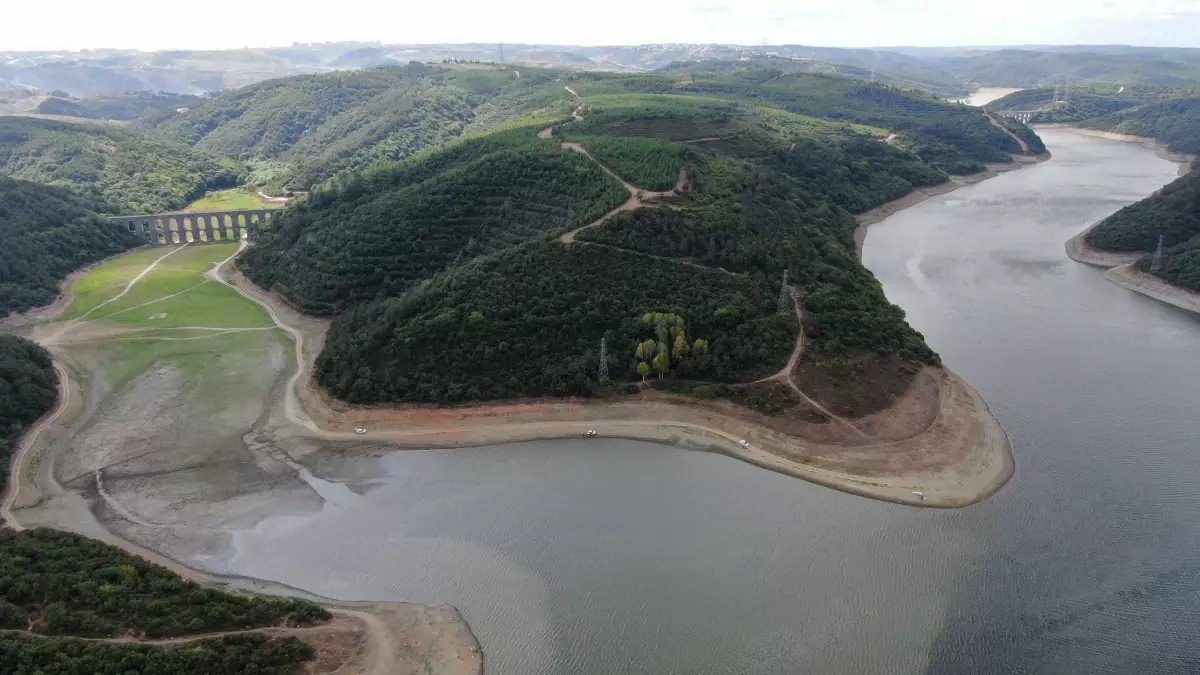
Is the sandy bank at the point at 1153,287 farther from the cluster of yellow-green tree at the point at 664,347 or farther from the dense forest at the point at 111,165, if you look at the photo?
the dense forest at the point at 111,165

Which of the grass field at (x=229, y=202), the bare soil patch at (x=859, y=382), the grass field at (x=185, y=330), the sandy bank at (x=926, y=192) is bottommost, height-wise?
the grass field at (x=185, y=330)

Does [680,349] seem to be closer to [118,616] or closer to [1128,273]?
[118,616]

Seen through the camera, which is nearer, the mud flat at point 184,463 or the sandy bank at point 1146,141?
the mud flat at point 184,463

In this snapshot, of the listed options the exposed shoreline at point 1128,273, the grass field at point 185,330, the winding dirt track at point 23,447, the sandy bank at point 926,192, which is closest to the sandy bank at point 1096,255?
the exposed shoreline at point 1128,273

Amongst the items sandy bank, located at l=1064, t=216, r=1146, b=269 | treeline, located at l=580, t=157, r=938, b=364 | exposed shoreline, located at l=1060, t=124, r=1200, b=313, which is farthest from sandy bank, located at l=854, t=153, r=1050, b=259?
sandy bank, located at l=1064, t=216, r=1146, b=269

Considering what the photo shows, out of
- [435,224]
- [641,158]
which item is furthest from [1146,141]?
[435,224]

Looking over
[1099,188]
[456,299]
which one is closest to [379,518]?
[456,299]
